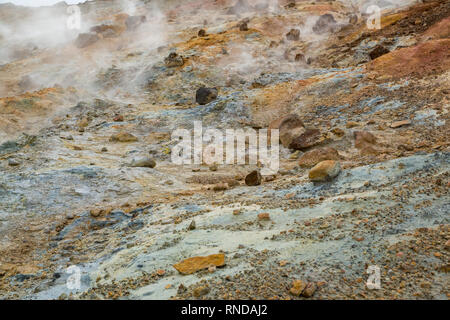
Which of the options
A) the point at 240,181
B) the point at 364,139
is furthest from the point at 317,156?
the point at 240,181

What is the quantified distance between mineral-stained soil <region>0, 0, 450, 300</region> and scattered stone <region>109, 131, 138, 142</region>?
5 cm

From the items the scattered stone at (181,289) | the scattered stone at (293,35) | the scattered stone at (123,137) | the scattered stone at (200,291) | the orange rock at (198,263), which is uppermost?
the scattered stone at (293,35)

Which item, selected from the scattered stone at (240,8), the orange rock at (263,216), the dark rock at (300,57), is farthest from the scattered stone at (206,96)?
the scattered stone at (240,8)

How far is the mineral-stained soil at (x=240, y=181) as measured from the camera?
3.47 metres

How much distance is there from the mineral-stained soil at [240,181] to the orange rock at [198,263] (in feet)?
0.06

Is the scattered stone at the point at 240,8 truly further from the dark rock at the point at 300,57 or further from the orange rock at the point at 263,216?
the orange rock at the point at 263,216

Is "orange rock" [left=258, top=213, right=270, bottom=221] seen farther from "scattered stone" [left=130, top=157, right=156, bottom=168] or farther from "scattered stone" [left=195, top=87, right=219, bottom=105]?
"scattered stone" [left=195, top=87, right=219, bottom=105]

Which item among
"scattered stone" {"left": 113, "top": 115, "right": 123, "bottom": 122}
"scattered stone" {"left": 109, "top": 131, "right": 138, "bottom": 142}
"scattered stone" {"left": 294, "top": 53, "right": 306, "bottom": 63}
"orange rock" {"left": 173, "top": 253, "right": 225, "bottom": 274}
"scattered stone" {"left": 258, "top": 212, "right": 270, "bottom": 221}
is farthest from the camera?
"scattered stone" {"left": 294, "top": 53, "right": 306, "bottom": 63}

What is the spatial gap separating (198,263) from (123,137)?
848cm

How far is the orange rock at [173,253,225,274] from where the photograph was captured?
147 inches

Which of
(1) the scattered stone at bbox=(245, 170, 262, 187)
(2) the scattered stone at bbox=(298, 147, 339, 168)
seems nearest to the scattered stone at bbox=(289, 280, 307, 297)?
(1) the scattered stone at bbox=(245, 170, 262, 187)

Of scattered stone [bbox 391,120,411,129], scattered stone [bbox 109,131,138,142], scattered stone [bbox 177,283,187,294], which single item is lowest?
scattered stone [bbox 109,131,138,142]

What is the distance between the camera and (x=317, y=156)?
7715mm
